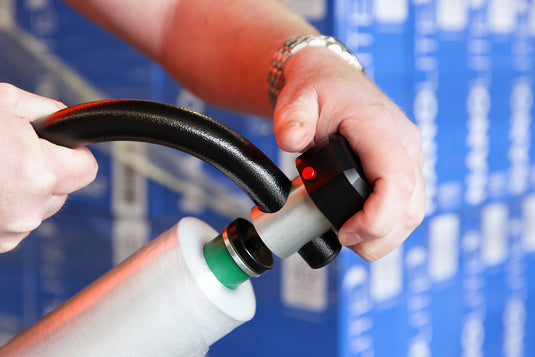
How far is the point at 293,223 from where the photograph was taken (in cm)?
41

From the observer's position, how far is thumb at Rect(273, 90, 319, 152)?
1.49 ft

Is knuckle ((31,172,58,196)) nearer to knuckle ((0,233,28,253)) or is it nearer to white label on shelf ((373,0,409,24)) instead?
knuckle ((0,233,28,253))

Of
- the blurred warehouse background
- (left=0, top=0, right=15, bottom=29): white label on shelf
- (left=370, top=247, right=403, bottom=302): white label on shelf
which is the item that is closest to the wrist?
the blurred warehouse background

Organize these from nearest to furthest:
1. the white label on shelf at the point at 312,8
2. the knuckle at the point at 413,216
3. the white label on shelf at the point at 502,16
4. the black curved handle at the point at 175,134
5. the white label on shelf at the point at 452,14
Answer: the black curved handle at the point at 175,134, the knuckle at the point at 413,216, the white label on shelf at the point at 312,8, the white label on shelf at the point at 452,14, the white label on shelf at the point at 502,16

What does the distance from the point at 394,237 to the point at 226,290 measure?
0.15 m

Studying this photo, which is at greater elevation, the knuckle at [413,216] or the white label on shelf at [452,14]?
the knuckle at [413,216]

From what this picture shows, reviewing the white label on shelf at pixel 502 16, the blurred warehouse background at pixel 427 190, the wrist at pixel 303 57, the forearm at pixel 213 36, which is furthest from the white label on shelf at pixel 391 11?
the wrist at pixel 303 57

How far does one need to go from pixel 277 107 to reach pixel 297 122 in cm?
5

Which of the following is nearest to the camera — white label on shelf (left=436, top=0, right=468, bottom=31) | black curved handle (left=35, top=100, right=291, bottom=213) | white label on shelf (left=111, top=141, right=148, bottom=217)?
black curved handle (left=35, top=100, right=291, bottom=213)

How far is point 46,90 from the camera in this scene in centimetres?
181

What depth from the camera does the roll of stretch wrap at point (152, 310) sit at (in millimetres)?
407

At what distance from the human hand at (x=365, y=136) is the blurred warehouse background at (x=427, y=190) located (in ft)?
2.53

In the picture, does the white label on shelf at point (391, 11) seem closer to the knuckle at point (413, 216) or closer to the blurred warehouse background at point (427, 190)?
the blurred warehouse background at point (427, 190)

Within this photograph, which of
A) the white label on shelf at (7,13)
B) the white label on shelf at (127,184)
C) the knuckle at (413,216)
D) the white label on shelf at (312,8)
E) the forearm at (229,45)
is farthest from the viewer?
the white label on shelf at (7,13)
